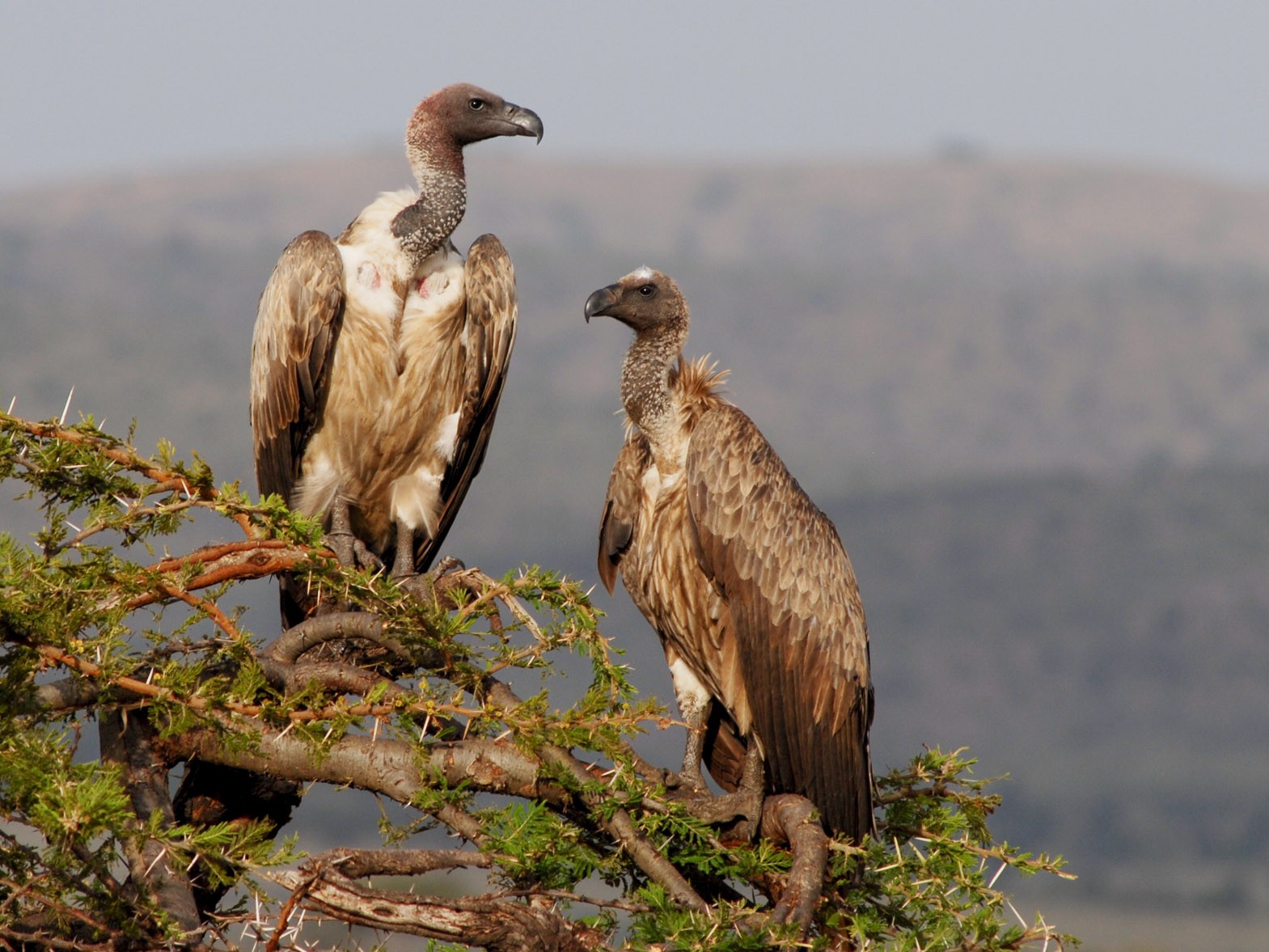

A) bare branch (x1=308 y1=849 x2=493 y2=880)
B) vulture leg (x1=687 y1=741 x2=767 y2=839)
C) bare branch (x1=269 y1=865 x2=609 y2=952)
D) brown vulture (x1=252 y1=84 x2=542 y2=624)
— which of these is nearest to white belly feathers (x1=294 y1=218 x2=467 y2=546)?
brown vulture (x1=252 y1=84 x2=542 y2=624)

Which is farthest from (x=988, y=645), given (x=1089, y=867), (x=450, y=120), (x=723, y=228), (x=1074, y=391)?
(x=723, y=228)

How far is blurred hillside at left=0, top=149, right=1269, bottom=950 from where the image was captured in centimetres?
6606

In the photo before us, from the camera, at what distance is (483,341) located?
739cm

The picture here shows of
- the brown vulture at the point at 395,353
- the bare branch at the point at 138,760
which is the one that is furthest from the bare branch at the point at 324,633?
the brown vulture at the point at 395,353

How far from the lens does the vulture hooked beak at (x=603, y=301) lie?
21.8ft

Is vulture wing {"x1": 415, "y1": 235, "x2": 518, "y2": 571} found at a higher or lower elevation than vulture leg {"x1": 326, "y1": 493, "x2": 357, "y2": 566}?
higher

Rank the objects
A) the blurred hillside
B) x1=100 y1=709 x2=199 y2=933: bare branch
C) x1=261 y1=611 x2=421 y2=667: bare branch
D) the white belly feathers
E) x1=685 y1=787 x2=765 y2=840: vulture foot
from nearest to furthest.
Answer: x1=100 y1=709 x2=199 y2=933: bare branch → x1=261 y1=611 x2=421 y2=667: bare branch → x1=685 y1=787 x2=765 y2=840: vulture foot → the white belly feathers → the blurred hillside

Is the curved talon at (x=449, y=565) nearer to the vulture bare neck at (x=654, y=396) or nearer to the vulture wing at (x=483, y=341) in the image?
the vulture wing at (x=483, y=341)

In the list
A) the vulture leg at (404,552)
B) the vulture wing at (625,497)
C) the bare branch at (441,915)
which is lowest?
the bare branch at (441,915)

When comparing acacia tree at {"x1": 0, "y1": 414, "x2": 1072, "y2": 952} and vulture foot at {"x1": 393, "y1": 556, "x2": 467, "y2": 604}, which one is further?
vulture foot at {"x1": 393, "y1": 556, "x2": 467, "y2": 604}

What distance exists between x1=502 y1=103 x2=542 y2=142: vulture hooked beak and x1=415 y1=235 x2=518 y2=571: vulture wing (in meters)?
0.50

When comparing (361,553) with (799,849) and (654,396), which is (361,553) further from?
(799,849)

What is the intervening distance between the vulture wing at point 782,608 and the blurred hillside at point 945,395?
34.8 meters

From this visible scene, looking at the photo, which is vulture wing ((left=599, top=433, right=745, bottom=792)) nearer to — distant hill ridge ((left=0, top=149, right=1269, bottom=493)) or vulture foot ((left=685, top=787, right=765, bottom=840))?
vulture foot ((left=685, top=787, right=765, bottom=840))
